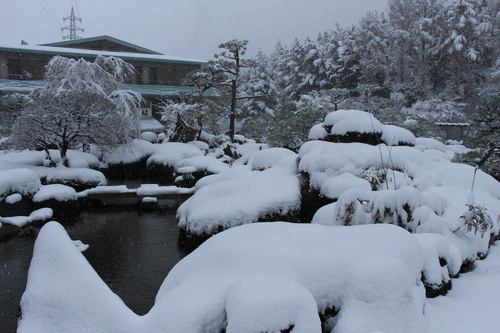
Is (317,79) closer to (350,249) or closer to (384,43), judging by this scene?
(384,43)

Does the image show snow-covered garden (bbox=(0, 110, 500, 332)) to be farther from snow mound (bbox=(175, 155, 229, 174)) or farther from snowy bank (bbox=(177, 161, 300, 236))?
snow mound (bbox=(175, 155, 229, 174))

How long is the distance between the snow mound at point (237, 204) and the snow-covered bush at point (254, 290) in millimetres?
3218

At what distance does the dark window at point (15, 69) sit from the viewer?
915 inches

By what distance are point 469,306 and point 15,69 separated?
91.6 feet

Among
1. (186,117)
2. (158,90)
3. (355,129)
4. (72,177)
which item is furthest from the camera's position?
(158,90)

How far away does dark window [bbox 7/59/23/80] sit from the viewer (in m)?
23.2

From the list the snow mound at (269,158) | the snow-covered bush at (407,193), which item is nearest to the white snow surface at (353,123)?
the snow-covered bush at (407,193)

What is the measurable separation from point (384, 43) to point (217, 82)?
54.4 ft

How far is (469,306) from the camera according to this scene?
3.80m

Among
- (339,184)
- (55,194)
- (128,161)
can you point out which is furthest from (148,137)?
(339,184)

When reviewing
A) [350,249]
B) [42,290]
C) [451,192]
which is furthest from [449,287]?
[42,290]

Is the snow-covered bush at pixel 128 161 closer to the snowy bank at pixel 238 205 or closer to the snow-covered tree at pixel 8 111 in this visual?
the snow-covered tree at pixel 8 111

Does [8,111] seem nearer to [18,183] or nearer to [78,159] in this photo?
[78,159]

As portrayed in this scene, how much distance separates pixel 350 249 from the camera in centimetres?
313
